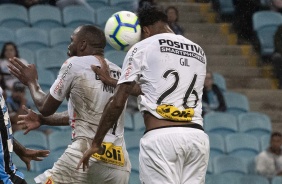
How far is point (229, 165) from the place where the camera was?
12.2 meters

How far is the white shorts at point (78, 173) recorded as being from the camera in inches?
305

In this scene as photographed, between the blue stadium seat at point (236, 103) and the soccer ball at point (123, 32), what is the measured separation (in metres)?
5.76

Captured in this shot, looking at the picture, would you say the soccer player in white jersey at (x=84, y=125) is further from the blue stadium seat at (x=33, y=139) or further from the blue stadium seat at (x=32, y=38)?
the blue stadium seat at (x=32, y=38)

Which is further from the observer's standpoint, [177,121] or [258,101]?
[258,101]

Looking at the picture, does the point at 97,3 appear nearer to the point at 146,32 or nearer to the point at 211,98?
the point at 211,98

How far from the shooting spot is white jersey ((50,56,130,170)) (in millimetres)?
7770

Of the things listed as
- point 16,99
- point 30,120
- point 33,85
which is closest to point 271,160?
point 16,99

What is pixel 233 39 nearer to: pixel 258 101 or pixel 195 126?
pixel 258 101

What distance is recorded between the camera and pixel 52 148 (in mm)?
11812

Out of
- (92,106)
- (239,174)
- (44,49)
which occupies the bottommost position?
(239,174)

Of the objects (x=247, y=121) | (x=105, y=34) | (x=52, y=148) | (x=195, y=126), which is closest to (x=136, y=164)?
(x=52, y=148)

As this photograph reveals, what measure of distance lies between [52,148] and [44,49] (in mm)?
2244

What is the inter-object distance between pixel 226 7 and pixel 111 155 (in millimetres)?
9445

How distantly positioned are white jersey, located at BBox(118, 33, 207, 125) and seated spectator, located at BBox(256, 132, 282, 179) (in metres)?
5.22
